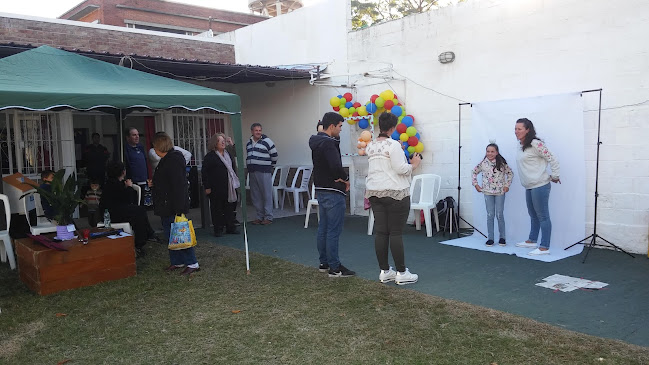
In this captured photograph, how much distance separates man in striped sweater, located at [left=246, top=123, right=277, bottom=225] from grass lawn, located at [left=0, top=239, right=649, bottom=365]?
10.7 feet

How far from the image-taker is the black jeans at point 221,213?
7262mm

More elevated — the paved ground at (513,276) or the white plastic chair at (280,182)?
the white plastic chair at (280,182)

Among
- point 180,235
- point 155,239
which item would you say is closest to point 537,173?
point 180,235

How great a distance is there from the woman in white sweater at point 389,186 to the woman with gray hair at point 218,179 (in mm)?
3194

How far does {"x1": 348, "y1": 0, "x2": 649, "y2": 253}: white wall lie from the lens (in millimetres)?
5562

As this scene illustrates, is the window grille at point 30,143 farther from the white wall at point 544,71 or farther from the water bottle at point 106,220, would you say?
the white wall at point 544,71

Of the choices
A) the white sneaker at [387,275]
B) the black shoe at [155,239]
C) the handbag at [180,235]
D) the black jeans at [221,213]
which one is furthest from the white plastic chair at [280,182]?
the white sneaker at [387,275]

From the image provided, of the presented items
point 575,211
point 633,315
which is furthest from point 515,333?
point 575,211

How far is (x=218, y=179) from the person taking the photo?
23.6 ft

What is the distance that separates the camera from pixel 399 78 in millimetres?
7961

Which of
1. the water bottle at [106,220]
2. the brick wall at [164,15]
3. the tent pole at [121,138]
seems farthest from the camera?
the brick wall at [164,15]

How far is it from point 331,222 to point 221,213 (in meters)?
2.98

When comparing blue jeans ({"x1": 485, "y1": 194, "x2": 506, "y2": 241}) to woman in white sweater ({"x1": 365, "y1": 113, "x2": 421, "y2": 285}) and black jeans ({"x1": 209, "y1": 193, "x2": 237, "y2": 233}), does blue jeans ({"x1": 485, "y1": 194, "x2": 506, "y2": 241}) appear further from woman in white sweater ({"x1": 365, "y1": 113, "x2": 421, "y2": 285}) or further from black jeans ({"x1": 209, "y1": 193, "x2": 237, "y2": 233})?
black jeans ({"x1": 209, "y1": 193, "x2": 237, "y2": 233})

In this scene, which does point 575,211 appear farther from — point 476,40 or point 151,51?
point 151,51
